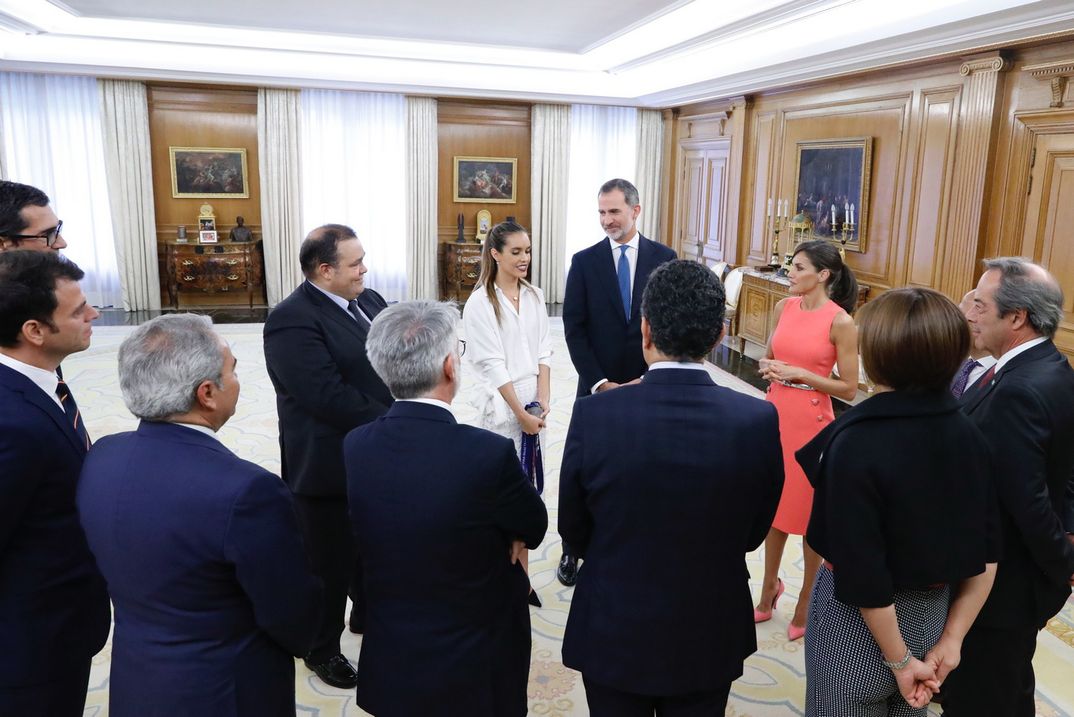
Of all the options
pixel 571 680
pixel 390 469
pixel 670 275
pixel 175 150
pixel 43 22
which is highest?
pixel 43 22

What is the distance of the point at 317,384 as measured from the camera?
2572mm

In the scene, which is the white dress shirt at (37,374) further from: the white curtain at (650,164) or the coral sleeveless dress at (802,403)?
the white curtain at (650,164)

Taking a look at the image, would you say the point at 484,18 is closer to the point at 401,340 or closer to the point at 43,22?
the point at 43,22

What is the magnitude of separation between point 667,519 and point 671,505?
0.11 feet

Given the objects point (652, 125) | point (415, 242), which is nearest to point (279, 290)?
point (415, 242)

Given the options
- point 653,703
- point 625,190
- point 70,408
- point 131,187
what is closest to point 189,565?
point 70,408

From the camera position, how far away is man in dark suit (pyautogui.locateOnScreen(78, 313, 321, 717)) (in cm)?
150

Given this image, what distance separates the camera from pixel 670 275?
1.71 m

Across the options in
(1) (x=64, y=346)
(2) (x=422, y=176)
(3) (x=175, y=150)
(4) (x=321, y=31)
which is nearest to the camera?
(1) (x=64, y=346)

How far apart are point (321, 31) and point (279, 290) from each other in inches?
152

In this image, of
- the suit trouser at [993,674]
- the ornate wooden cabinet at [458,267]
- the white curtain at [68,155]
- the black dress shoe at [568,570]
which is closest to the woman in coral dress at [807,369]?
the black dress shoe at [568,570]

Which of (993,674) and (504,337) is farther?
(504,337)

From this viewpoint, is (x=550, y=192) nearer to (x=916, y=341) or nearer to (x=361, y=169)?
(x=361, y=169)

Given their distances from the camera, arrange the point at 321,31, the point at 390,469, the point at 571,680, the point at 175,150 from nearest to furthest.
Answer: the point at 390,469, the point at 571,680, the point at 321,31, the point at 175,150
